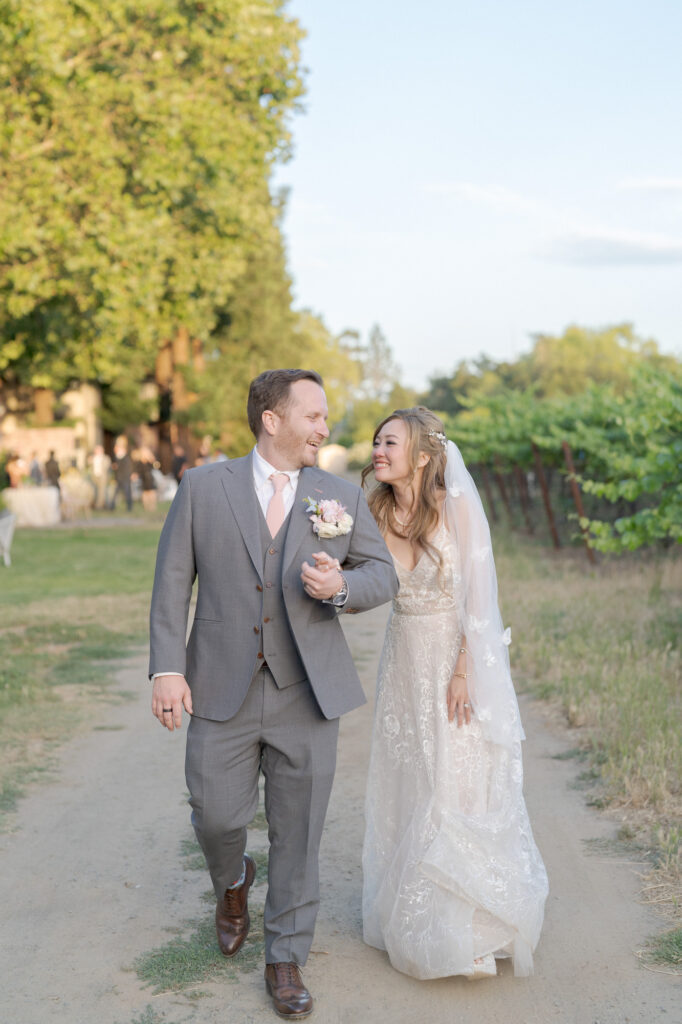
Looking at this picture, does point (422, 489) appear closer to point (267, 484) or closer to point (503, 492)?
point (267, 484)

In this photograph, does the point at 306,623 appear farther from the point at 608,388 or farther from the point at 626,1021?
the point at 608,388

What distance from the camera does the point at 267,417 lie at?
3.85 meters

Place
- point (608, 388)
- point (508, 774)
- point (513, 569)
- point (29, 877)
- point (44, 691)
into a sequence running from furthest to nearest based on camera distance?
point (608, 388) < point (513, 569) < point (44, 691) < point (29, 877) < point (508, 774)

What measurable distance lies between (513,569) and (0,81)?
10870 millimetres

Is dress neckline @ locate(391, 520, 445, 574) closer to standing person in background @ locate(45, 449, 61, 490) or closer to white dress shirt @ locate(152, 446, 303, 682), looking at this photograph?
white dress shirt @ locate(152, 446, 303, 682)

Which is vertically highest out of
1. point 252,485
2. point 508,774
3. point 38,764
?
point 252,485

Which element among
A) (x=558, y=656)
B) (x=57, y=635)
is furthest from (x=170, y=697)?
(x=57, y=635)

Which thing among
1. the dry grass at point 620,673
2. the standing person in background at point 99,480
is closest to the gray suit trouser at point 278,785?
the dry grass at point 620,673

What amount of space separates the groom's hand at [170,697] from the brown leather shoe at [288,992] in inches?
35.2

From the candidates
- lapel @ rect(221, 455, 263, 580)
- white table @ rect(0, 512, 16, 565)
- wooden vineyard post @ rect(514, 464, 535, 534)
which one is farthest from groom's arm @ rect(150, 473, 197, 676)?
wooden vineyard post @ rect(514, 464, 535, 534)

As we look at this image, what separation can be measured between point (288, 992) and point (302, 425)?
1.87 m

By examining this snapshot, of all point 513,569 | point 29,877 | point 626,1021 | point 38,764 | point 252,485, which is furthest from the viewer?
point 513,569

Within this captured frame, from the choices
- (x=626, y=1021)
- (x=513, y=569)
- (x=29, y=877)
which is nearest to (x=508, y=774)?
(x=626, y=1021)

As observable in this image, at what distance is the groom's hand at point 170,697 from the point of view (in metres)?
3.71
